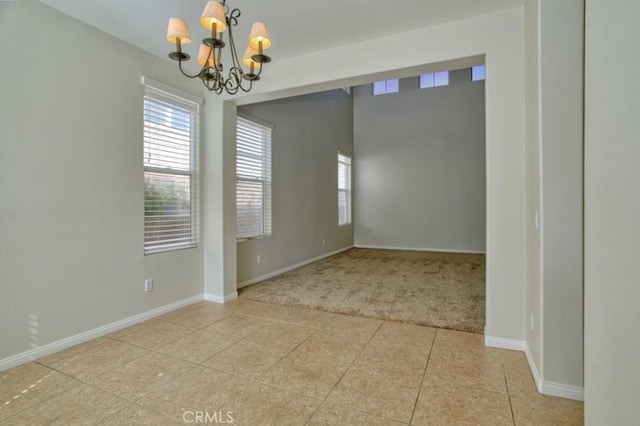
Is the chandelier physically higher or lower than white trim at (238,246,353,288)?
higher

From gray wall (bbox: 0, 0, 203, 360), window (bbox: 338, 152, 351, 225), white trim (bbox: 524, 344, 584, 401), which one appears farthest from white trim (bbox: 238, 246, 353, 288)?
white trim (bbox: 524, 344, 584, 401)

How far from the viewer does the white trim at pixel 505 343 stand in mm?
2486

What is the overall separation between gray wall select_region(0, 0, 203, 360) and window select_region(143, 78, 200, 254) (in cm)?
11

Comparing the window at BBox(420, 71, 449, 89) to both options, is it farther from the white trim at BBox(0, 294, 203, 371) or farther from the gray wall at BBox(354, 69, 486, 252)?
the white trim at BBox(0, 294, 203, 371)

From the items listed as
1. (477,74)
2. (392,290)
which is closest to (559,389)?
(392,290)

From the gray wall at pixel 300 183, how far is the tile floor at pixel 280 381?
1876mm

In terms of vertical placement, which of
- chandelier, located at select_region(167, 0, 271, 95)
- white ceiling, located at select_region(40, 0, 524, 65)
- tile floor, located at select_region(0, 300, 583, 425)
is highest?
white ceiling, located at select_region(40, 0, 524, 65)

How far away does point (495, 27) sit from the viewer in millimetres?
2518

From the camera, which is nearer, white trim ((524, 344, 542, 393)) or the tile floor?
the tile floor

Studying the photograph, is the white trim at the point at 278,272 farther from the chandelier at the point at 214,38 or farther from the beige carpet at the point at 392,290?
the chandelier at the point at 214,38

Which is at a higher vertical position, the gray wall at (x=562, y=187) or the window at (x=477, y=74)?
the window at (x=477, y=74)
